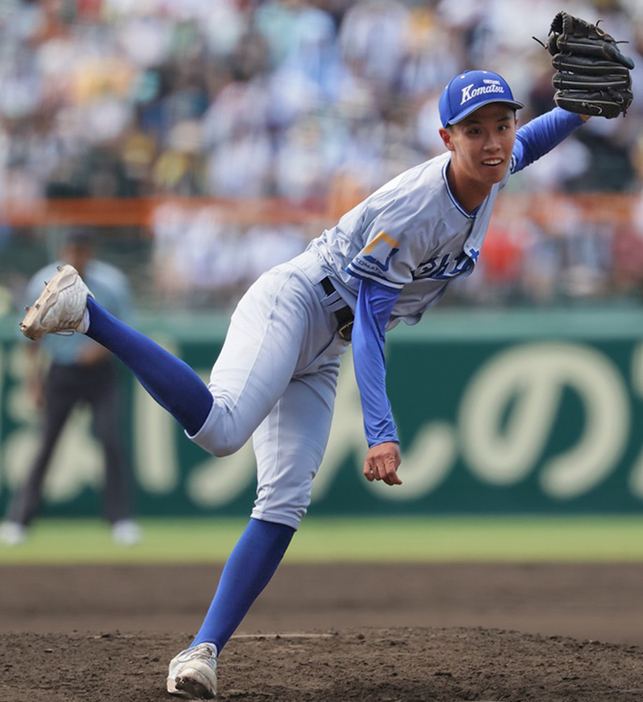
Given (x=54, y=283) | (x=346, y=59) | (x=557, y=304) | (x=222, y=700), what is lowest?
(x=222, y=700)

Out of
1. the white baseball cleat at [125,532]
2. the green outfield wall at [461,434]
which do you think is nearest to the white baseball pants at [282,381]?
the white baseball cleat at [125,532]

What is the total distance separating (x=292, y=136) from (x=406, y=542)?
3.69m

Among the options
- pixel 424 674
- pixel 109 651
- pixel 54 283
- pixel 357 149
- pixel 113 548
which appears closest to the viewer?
pixel 54 283

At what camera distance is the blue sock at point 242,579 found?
4.11 meters

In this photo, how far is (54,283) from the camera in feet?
12.6

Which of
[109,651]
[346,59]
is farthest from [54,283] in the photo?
[346,59]

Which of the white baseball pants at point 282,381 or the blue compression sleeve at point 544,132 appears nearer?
the white baseball pants at point 282,381

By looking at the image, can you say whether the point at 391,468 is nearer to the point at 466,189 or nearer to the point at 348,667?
the point at 466,189

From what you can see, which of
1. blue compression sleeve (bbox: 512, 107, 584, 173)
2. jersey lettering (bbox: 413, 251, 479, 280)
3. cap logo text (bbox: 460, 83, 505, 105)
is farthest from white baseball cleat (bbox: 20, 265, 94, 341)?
blue compression sleeve (bbox: 512, 107, 584, 173)

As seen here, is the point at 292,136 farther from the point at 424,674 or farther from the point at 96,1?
the point at 424,674

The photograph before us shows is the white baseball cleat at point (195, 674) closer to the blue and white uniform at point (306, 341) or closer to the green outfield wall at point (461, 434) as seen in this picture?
the blue and white uniform at point (306, 341)

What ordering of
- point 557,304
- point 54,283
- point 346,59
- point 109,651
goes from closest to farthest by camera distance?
point 54,283, point 109,651, point 557,304, point 346,59

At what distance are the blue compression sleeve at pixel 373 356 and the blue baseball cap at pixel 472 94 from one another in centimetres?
59

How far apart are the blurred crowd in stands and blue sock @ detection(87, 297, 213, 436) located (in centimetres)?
557
